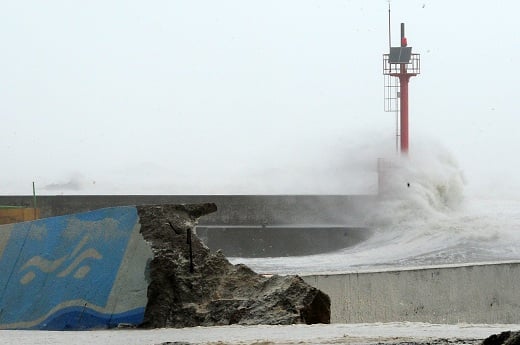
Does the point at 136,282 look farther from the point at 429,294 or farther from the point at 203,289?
the point at 429,294

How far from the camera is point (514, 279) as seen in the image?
1021 cm

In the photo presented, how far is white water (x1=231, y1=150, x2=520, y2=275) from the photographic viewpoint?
65.4 feet

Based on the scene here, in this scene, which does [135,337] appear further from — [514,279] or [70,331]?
[514,279]

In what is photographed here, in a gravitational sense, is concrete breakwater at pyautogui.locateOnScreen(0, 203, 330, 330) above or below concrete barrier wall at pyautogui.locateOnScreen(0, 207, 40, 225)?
above

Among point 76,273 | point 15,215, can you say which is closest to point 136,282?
point 76,273

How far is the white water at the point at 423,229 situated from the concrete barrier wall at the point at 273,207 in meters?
0.69

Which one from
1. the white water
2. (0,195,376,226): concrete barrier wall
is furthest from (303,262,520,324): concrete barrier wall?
(0,195,376,226): concrete barrier wall

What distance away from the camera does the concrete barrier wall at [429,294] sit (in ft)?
29.0

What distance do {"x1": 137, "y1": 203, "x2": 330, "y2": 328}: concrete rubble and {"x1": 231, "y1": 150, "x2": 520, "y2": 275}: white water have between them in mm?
8417

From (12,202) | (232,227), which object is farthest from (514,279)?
(12,202)

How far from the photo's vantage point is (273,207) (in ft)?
92.5

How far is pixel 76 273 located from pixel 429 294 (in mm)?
4061

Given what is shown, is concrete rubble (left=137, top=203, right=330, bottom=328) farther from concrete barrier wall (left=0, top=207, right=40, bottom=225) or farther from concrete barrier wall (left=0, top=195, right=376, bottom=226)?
concrete barrier wall (left=0, top=195, right=376, bottom=226)

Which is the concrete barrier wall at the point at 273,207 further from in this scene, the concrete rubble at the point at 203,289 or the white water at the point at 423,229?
the concrete rubble at the point at 203,289
